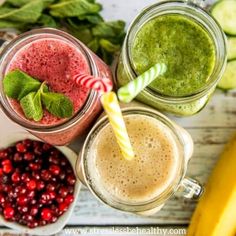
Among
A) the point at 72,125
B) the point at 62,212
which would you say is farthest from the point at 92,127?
the point at 62,212

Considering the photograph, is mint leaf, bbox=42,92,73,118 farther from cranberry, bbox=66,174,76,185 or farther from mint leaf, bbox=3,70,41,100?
cranberry, bbox=66,174,76,185

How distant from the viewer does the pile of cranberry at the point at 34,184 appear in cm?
124

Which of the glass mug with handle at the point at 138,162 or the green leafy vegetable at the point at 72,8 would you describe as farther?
the green leafy vegetable at the point at 72,8

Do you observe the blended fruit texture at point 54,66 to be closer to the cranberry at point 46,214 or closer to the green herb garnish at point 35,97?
the green herb garnish at point 35,97

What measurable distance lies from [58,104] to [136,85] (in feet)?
0.51

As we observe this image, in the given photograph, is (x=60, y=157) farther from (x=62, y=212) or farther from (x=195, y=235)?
(x=195, y=235)

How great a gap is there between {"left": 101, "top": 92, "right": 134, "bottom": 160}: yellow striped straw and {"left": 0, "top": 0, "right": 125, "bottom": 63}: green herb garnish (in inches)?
10.3

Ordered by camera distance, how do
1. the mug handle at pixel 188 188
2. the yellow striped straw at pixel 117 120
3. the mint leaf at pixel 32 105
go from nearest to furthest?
1. the yellow striped straw at pixel 117 120
2. the mint leaf at pixel 32 105
3. the mug handle at pixel 188 188

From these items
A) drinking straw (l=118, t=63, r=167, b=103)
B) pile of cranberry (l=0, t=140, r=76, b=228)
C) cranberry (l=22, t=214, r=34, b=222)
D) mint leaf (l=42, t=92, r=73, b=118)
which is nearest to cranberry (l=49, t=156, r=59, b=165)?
pile of cranberry (l=0, t=140, r=76, b=228)

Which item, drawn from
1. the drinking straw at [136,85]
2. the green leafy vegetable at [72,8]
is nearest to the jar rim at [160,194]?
the drinking straw at [136,85]

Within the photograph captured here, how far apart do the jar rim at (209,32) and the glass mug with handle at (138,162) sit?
0.19ft

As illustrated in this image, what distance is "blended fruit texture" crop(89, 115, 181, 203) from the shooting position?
1.12 metres

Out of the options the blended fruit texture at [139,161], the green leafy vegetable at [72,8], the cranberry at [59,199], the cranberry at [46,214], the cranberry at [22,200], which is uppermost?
the green leafy vegetable at [72,8]

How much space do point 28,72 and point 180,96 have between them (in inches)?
9.8
